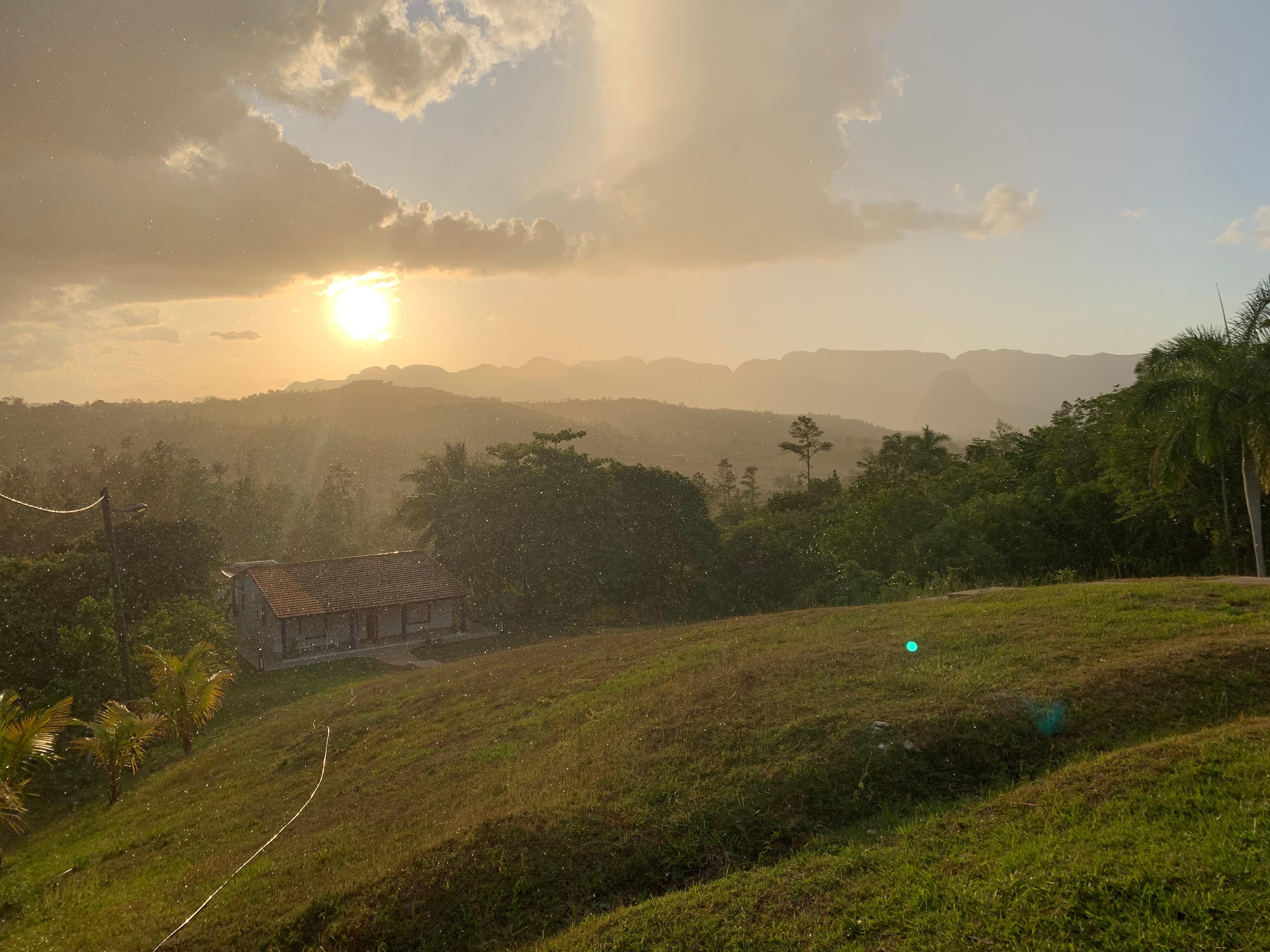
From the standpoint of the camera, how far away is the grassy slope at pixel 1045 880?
5945 millimetres

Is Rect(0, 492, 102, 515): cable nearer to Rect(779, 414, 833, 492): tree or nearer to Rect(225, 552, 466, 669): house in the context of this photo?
Rect(225, 552, 466, 669): house

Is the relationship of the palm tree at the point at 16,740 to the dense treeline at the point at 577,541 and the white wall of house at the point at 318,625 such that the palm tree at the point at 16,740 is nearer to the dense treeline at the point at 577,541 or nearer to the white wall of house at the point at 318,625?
the white wall of house at the point at 318,625

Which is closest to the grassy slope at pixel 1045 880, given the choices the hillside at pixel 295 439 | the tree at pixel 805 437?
the tree at pixel 805 437

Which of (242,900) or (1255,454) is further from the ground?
(1255,454)

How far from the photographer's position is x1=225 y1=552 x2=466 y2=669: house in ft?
110

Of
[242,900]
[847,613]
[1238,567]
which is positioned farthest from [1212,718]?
[1238,567]

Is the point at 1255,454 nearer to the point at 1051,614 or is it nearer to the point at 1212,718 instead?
the point at 1051,614

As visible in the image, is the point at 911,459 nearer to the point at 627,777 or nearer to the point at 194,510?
the point at 627,777

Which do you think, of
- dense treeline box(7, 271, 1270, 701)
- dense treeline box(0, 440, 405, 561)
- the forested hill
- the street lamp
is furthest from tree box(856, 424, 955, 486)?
the forested hill

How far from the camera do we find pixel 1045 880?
21.4 feet

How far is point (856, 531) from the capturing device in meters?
34.7

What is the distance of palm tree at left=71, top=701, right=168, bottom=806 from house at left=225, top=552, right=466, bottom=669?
1416 cm

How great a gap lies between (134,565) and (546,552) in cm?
1926

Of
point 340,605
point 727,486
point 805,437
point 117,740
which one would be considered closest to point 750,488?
point 727,486
